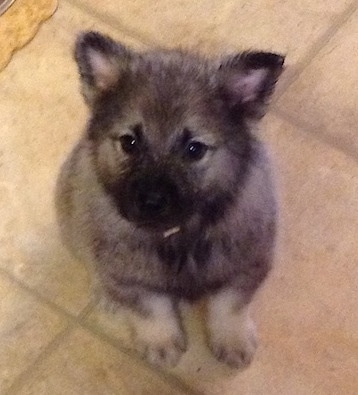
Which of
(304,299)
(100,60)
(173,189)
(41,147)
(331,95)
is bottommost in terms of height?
(304,299)

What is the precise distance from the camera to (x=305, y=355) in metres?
1.69

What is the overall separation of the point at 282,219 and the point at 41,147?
598 millimetres

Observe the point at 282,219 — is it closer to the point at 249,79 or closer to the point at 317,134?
the point at 317,134

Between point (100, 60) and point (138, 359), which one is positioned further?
point (138, 359)

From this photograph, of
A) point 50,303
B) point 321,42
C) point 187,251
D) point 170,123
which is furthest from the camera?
point 321,42

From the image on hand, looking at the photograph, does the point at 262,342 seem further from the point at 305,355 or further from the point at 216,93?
the point at 216,93

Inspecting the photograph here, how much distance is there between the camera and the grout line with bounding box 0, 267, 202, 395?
1.66 meters

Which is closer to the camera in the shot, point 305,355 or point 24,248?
point 305,355

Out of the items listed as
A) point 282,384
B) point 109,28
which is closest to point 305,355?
point 282,384

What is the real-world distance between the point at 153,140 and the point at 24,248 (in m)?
0.63

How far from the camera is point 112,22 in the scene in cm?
212

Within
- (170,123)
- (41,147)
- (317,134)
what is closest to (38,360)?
(41,147)

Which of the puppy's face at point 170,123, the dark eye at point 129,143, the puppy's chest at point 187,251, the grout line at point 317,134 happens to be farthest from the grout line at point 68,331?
the grout line at point 317,134

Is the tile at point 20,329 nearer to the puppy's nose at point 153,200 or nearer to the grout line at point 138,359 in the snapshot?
the grout line at point 138,359
